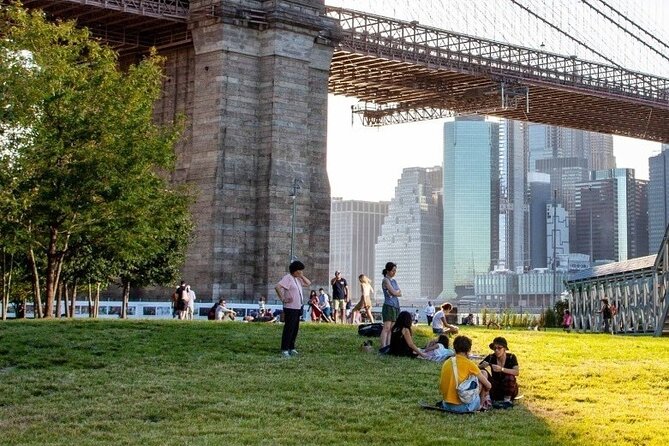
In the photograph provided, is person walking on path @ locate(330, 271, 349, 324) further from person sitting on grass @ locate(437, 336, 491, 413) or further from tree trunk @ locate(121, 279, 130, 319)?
person sitting on grass @ locate(437, 336, 491, 413)

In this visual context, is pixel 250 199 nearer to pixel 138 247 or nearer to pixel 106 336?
pixel 138 247

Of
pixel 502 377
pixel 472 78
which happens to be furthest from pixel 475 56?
pixel 502 377

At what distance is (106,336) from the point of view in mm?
23531

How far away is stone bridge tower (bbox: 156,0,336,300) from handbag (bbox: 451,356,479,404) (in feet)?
111

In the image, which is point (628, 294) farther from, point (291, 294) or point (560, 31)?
point (560, 31)

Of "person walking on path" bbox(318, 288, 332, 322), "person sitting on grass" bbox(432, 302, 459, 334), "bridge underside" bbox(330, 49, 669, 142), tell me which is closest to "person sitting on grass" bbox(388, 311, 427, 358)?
"person sitting on grass" bbox(432, 302, 459, 334)

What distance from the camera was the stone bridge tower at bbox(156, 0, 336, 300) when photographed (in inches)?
1924

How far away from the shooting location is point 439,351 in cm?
2073

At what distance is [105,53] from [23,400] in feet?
77.0

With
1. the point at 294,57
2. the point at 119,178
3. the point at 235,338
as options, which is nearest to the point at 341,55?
the point at 294,57

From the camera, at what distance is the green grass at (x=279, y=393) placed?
13148 millimetres

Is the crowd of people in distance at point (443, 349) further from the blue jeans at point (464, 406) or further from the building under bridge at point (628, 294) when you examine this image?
the building under bridge at point (628, 294)

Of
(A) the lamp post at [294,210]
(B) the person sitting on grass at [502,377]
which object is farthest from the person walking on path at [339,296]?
(B) the person sitting on grass at [502,377]

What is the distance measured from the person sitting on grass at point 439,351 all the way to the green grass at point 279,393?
1.89 feet
